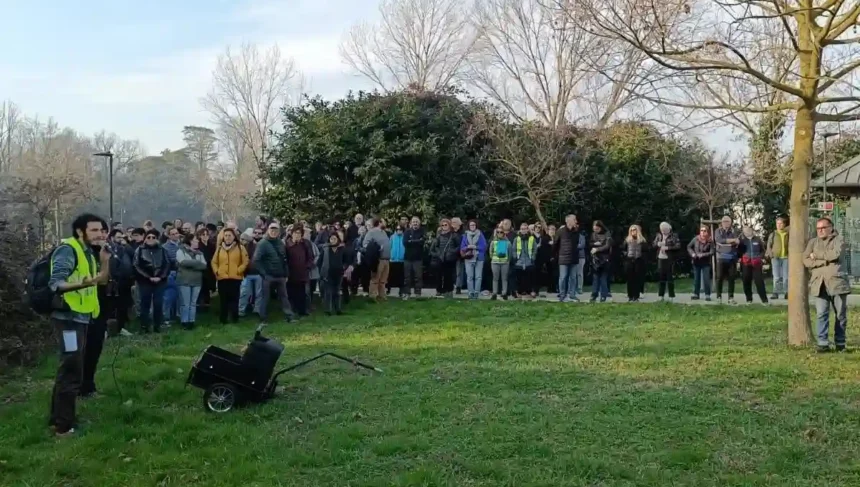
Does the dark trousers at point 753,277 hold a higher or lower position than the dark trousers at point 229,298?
higher

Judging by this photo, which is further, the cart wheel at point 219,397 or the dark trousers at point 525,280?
the dark trousers at point 525,280

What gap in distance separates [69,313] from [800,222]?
336 inches

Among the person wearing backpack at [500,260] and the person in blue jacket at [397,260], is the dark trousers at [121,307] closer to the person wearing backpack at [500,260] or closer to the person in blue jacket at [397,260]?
the person in blue jacket at [397,260]

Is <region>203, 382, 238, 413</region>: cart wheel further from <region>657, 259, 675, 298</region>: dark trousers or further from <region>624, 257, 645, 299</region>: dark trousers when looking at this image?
<region>657, 259, 675, 298</region>: dark trousers

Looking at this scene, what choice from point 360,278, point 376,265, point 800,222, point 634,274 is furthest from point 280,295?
point 800,222

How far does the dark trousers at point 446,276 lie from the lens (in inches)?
706

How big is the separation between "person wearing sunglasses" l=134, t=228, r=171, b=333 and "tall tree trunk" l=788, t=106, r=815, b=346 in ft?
30.1

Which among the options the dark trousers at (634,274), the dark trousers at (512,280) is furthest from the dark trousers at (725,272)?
the dark trousers at (512,280)

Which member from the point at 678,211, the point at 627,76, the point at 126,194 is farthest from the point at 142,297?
the point at 126,194

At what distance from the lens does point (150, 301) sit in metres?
13.2

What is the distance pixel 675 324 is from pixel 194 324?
772 cm

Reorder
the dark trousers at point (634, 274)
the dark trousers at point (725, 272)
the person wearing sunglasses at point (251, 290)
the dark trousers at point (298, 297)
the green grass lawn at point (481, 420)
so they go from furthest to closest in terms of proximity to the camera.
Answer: the dark trousers at point (634, 274) → the dark trousers at point (725, 272) → the dark trousers at point (298, 297) → the person wearing sunglasses at point (251, 290) → the green grass lawn at point (481, 420)

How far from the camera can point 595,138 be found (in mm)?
24656

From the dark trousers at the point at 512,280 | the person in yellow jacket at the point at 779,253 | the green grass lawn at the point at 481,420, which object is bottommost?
the green grass lawn at the point at 481,420
